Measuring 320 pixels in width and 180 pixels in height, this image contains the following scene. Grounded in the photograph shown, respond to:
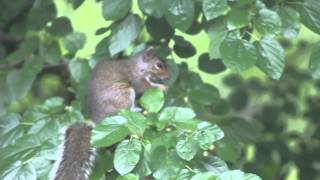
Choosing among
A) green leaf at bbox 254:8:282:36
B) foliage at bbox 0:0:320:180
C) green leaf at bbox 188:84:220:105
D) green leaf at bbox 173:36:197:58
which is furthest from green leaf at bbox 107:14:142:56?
green leaf at bbox 254:8:282:36

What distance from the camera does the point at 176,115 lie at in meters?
1.61

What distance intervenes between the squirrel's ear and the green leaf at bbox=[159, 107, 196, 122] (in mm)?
442

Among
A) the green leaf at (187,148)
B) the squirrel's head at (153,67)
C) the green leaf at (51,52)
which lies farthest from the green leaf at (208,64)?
the green leaf at (187,148)

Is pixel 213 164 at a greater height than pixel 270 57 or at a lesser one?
lesser

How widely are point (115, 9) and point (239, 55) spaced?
14.6 inches

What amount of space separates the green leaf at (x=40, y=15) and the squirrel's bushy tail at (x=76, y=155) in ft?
1.42

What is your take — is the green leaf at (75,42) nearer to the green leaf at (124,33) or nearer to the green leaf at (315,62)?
the green leaf at (124,33)

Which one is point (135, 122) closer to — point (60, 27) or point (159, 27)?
point (159, 27)

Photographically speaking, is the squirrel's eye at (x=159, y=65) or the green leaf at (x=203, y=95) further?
the squirrel's eye at (x=159, y=65)

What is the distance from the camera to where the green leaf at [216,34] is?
1733 millimetres

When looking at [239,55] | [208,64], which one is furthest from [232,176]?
[208,64]

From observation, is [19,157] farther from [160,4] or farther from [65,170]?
[160,4]

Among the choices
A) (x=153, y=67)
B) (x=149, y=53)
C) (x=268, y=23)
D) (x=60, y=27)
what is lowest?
(x=153, y=67)

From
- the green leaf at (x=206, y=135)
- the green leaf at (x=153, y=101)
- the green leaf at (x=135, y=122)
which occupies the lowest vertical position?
the green leaf at (x=153, y=101)
